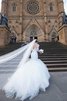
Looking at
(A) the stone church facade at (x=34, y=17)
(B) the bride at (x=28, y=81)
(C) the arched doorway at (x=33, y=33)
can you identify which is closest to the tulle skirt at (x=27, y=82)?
(B) the bride at (x=28, y=81)

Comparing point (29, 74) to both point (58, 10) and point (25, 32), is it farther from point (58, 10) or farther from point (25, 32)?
point (58, 10)

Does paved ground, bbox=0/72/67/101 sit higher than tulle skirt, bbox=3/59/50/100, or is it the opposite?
tulle skirt, bbox=3/59/50/100

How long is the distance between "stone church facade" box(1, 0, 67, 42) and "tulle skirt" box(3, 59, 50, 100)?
107 feet

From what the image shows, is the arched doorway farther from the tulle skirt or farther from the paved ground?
the tulle skirt

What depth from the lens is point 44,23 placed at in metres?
40.0

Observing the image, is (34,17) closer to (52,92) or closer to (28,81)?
(52,92)

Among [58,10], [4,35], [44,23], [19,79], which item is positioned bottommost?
[19,79]

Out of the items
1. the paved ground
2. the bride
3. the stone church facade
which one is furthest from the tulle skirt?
the stone church facade

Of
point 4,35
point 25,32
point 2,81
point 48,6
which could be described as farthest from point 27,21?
point 2,81

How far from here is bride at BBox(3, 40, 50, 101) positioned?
200 inches

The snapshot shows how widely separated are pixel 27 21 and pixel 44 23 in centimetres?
387

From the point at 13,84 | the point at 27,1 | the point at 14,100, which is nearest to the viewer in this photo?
the point at 14,100

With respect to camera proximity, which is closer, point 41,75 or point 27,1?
point 41,75

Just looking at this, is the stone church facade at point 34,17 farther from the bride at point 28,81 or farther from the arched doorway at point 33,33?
the bride at point 28,81
